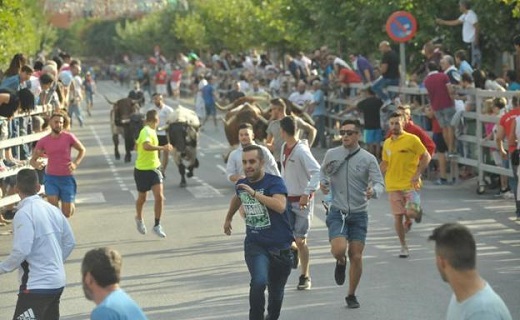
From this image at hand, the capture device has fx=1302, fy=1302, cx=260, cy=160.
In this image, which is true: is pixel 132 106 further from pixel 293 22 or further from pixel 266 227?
pixel 266 227

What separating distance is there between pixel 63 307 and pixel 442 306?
12.0 ft

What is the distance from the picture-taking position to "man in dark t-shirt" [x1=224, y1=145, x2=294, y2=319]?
10406 millimetres

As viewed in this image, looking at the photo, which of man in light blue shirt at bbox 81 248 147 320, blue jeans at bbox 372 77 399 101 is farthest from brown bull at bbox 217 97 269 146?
man in light blue shirt at bbox 81 248 147 320

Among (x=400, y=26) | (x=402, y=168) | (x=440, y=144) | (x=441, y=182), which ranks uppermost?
A: (x=400, y=26)

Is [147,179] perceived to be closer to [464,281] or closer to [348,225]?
[348,225]

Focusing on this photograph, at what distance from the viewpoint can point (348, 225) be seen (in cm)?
1213

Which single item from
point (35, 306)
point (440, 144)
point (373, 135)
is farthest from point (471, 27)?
point (35, 306)

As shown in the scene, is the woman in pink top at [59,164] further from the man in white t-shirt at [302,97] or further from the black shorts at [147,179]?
the man in white t-shirt at [302,97]

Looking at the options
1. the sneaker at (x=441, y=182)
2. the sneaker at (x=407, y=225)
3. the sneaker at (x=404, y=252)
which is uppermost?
the sneaker at (x=407, y=225)

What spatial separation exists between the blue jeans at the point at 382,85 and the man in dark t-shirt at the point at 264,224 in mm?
15735

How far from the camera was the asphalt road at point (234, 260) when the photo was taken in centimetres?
1232

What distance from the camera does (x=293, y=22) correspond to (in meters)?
40.2

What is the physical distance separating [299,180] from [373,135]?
1207 cm

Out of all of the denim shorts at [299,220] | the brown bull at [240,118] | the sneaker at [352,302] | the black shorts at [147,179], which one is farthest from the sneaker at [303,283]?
the brown bull at [240,118]
